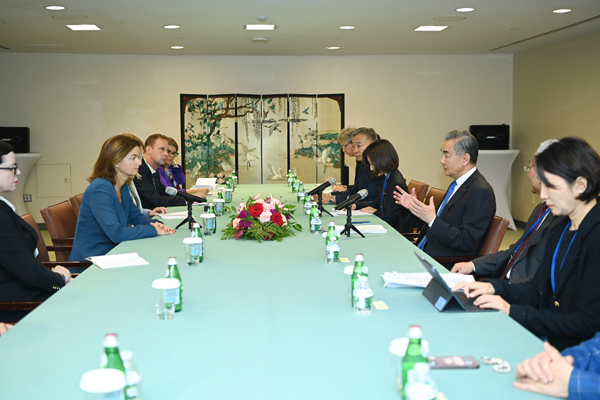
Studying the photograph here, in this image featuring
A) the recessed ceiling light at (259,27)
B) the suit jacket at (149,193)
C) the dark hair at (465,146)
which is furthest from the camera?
the recessed ceiling light at (259,27)

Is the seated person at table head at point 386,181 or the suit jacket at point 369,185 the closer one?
the seated person at table head at point 386,181

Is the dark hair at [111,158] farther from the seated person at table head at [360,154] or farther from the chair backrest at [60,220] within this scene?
the seated person at table head at [360,154]

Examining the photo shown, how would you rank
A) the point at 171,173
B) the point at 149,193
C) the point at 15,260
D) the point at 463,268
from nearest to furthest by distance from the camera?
the point at 15,260, the point at 463,268, the point at 149,193, the point at 171,173

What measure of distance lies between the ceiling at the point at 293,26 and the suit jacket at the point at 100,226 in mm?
2764

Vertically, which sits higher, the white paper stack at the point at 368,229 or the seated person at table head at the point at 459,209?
the seated person at table head at the point at 459,209

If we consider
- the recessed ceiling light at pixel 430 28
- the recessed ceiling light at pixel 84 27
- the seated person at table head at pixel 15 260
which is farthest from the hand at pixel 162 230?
the recessed ceiling light at pixel 430 28

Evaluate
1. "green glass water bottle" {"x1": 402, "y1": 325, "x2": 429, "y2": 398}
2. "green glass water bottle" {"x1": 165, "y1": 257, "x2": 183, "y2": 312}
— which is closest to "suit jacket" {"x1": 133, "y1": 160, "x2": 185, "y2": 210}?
"green glass water bottle" {"x1": 165, "y1": 257, "x2": 183, "y2": 312}

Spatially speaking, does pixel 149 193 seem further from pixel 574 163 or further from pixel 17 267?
pixel 574 163

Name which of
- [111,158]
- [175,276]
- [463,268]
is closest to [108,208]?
[111,158]

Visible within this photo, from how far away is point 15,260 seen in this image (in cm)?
262

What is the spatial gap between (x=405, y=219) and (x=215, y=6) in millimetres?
3009

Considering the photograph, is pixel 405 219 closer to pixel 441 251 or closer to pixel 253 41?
pixel 441 251

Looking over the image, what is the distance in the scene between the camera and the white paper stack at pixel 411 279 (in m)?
2.34

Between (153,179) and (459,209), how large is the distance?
351 centimetres
